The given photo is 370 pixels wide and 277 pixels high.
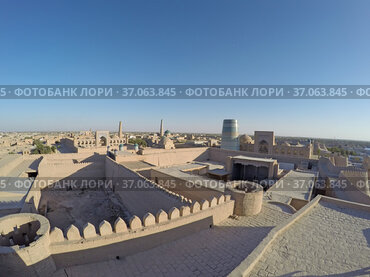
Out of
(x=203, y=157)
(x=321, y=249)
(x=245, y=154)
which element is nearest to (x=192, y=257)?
(x=321, y=249)

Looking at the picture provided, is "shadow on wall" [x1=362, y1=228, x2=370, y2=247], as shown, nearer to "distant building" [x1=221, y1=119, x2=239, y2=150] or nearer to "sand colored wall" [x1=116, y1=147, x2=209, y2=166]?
"sand colored wall" [x1=116, y1=147, x2=209, y2=166]

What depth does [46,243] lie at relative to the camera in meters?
4.14

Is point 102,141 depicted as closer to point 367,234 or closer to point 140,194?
point 140,194

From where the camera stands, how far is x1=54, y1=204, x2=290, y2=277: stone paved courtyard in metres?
4.35

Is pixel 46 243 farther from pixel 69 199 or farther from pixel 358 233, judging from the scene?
pixel 69 199

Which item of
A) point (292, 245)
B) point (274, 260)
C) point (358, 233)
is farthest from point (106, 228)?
point (358, 233)

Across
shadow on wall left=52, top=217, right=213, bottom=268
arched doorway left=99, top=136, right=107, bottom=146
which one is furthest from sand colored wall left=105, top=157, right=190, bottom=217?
arched doorway left=99, top=136, right=107, bottom=146

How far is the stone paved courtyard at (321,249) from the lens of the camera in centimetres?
357

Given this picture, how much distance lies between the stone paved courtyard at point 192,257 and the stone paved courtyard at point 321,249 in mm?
1046

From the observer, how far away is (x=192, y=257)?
15.8 ft

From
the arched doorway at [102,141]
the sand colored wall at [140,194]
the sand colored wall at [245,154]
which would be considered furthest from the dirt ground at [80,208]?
the arched doorway at [102,141]

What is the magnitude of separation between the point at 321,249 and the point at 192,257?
3.02 meters

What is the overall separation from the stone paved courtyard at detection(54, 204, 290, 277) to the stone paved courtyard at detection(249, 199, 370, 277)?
105 centimetres

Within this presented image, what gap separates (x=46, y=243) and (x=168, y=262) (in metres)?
2.78
